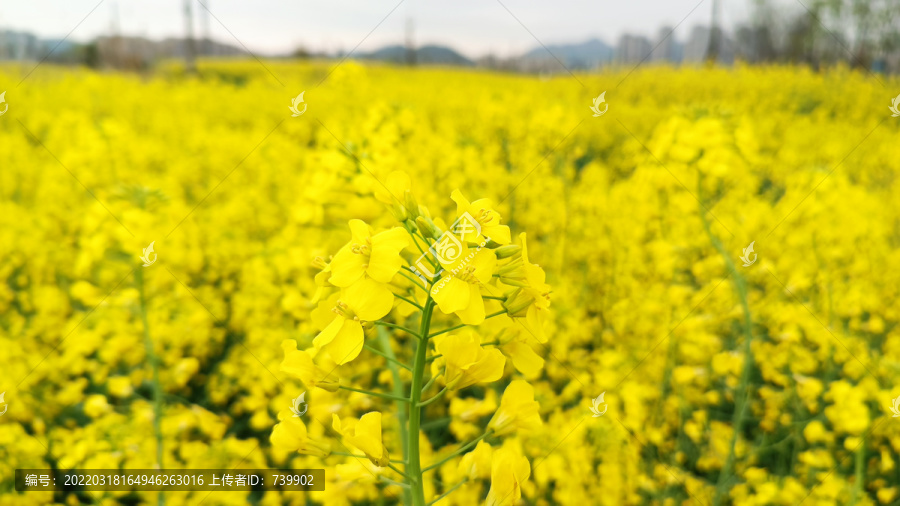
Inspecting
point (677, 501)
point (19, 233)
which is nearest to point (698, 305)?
Answer: point (677, 501)

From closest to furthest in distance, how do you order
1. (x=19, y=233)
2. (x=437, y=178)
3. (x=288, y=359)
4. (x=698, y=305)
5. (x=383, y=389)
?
1. (x=288, y=359)
2. (x=383, y=389)
3. (x=698, y=305)
4. (x=19, y=233)
5. (x=437, y=178)

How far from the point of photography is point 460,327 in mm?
895

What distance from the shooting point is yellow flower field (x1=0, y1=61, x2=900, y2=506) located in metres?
0.93

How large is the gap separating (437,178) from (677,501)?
2493mm

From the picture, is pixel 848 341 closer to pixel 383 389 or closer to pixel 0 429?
pixel 383 389

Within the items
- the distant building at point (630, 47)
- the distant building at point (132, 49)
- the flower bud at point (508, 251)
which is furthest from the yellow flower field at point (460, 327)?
the distant building at point (132, 49)

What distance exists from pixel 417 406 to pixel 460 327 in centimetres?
14

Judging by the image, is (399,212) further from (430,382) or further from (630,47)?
(630,47)

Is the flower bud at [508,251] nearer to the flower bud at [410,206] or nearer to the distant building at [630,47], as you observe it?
the flower bud at [410,206]

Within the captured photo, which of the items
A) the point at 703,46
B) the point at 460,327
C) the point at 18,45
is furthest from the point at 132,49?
the point at 460,327

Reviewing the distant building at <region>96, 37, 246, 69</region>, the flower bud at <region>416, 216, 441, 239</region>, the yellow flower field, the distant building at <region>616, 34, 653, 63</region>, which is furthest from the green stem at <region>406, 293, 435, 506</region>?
the distant building at <region>96, 37, 246, 69</region>

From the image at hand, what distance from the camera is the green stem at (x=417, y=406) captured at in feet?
2.77

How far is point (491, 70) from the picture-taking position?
19750 mm

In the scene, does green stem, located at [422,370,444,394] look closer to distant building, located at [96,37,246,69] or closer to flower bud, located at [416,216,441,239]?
flower bud, located at [416,216,441,239]
